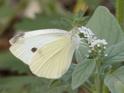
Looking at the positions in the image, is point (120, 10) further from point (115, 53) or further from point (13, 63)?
point (13, 63)

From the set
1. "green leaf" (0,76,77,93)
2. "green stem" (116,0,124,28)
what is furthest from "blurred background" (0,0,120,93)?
"green stem" (116,0,124,28)

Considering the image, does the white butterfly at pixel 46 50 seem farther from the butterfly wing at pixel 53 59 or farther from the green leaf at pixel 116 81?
the green leaf at pixel 116 81

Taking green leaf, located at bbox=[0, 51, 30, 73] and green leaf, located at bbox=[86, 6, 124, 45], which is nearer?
A: green leaf, located at bbox=[86, 6, 124, 45]

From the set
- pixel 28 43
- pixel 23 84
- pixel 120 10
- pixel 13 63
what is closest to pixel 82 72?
pixel 28 43

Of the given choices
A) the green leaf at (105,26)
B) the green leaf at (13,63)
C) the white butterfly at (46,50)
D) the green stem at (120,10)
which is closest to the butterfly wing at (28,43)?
the white butterfly at (46,50)

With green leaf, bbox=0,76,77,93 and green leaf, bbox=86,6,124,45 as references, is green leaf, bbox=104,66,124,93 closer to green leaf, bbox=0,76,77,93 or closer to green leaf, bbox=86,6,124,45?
green leaf, bbox=86,6,124,45

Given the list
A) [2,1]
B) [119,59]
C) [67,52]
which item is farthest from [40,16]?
[119,59]
